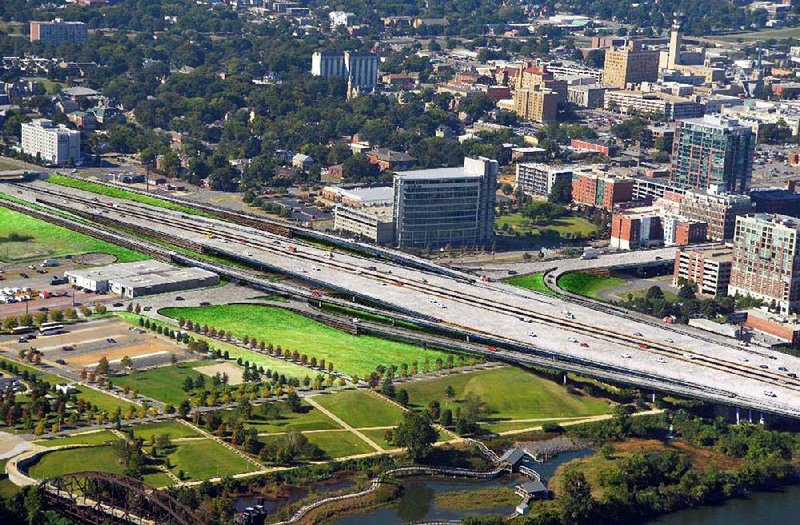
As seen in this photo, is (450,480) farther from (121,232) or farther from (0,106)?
(0,106)

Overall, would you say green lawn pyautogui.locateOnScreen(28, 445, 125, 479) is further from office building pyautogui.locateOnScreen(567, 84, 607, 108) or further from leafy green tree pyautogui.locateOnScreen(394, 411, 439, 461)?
office building pyautogui.locateOnScreen(567, 84, 607, 108)

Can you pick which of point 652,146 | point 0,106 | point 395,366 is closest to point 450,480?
point 395,366

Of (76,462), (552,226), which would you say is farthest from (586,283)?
(76,462)

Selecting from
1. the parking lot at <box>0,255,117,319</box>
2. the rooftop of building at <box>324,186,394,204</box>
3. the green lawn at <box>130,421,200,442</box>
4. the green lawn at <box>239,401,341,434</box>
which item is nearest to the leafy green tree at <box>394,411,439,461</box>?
the green lawn at <box>239,401,341,434</box>

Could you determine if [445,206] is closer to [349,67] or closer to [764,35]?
[349,67]

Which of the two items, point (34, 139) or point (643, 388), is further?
point (34, 139)

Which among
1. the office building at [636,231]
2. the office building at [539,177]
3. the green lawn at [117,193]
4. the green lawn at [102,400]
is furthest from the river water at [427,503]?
the office building at [539,177]
